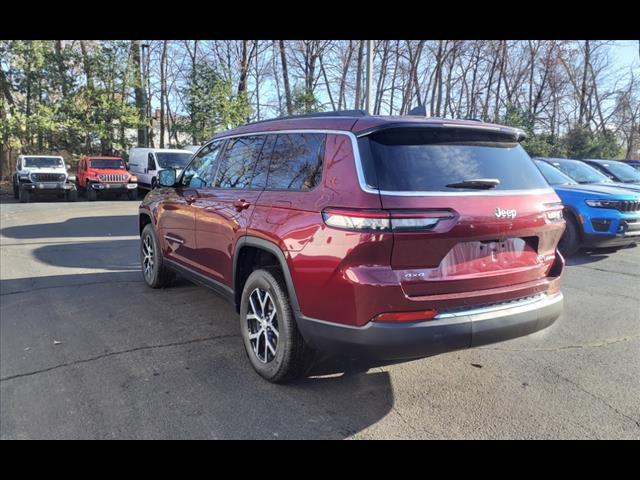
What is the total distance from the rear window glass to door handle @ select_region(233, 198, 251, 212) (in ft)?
4.10

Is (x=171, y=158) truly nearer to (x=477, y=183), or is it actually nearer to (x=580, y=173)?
(x=580, y=173)

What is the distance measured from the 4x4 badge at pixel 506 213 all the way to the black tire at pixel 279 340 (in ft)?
4.78

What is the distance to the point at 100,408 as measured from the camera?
2992 millimetres

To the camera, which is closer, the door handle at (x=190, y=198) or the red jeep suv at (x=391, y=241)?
the red jeep suv at (x=391, y=241)

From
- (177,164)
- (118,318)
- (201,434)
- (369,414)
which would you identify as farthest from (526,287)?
(177,164)

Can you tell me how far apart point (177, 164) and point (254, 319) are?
16943mm

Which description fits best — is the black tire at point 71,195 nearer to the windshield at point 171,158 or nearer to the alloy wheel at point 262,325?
the windshield at point 171,158

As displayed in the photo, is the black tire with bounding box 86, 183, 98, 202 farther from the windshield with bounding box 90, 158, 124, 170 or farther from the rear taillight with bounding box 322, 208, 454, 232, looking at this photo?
the rear taillight with bounding box 322, 208, 454, 232

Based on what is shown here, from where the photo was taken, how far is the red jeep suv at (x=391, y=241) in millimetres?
2633

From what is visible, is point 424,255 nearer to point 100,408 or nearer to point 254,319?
point 254,319

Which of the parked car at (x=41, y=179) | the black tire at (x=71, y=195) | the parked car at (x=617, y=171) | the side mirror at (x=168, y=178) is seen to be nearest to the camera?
the side mirror at (x=168, y=178)

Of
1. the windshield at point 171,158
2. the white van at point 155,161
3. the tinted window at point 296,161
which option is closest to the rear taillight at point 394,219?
the tinted window at point 296,161

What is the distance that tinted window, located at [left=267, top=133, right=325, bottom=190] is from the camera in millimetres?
3113

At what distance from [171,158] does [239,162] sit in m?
16.8
